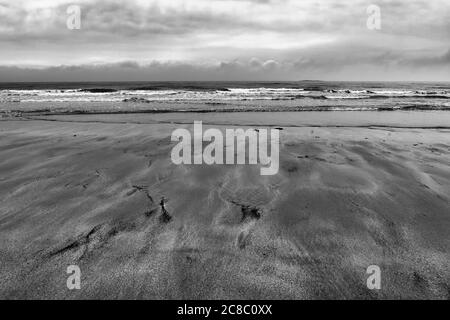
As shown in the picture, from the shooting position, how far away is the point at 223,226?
115 inches

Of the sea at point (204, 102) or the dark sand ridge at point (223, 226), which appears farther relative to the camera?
the sea at point (204, 102)

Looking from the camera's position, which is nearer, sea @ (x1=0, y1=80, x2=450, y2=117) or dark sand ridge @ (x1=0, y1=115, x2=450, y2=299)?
dark sand ridge @ (x1=0, y1=115, x2=450, y2=299)

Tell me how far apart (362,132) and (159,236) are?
6.95 metres

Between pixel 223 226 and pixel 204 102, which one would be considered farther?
pixel 204 102

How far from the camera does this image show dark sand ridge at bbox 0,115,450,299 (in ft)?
7.11

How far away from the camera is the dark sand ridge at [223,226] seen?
217cm

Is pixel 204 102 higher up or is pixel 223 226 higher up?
pixel 204 102

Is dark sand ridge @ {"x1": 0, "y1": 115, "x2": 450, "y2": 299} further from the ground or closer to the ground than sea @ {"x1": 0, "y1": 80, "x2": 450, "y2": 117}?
closer to the ground

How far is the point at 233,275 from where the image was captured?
224 cm

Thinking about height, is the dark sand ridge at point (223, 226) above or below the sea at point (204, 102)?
below

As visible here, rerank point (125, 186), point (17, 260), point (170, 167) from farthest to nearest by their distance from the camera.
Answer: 1. point (170, 167)
2. point (125, 186)
3. point (17, 260)
